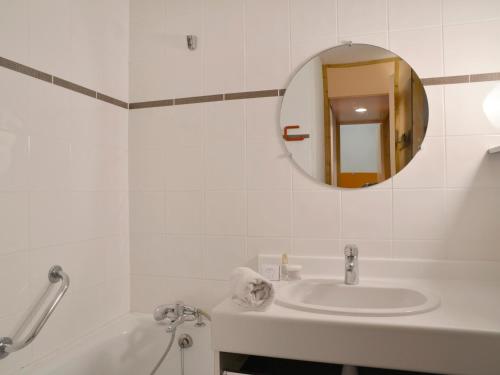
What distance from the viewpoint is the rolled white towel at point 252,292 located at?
3.91ft

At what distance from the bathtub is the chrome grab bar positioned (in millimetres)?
243

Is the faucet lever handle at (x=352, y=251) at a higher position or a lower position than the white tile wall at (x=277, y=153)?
lower

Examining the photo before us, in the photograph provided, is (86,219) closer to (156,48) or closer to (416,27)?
(156,48)

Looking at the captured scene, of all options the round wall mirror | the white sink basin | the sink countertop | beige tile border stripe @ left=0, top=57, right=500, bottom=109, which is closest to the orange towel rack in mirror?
the round wall mirror

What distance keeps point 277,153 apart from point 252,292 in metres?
0.76

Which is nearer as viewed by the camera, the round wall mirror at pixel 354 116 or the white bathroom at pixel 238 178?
the white bathroom at pixel 238 178

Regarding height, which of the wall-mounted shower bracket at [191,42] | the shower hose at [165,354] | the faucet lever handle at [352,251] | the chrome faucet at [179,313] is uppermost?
the wall-mounted shower bracket at [191,42]

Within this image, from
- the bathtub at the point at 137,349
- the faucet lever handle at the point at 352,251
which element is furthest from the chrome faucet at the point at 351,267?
the bathtub at the point at 137,349

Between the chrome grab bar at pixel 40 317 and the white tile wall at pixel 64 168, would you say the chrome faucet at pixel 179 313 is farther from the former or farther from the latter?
the chrome grab bar at pixel 40 317

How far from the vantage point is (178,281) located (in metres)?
1.88

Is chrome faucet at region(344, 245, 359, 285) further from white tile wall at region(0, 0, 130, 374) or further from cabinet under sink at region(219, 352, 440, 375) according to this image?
white tile wall at region(0, 0, 130, 374)

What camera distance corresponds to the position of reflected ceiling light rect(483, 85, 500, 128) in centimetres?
149

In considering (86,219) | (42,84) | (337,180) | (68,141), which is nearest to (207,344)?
(86,219)

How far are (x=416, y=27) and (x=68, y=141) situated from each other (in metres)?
1.61
